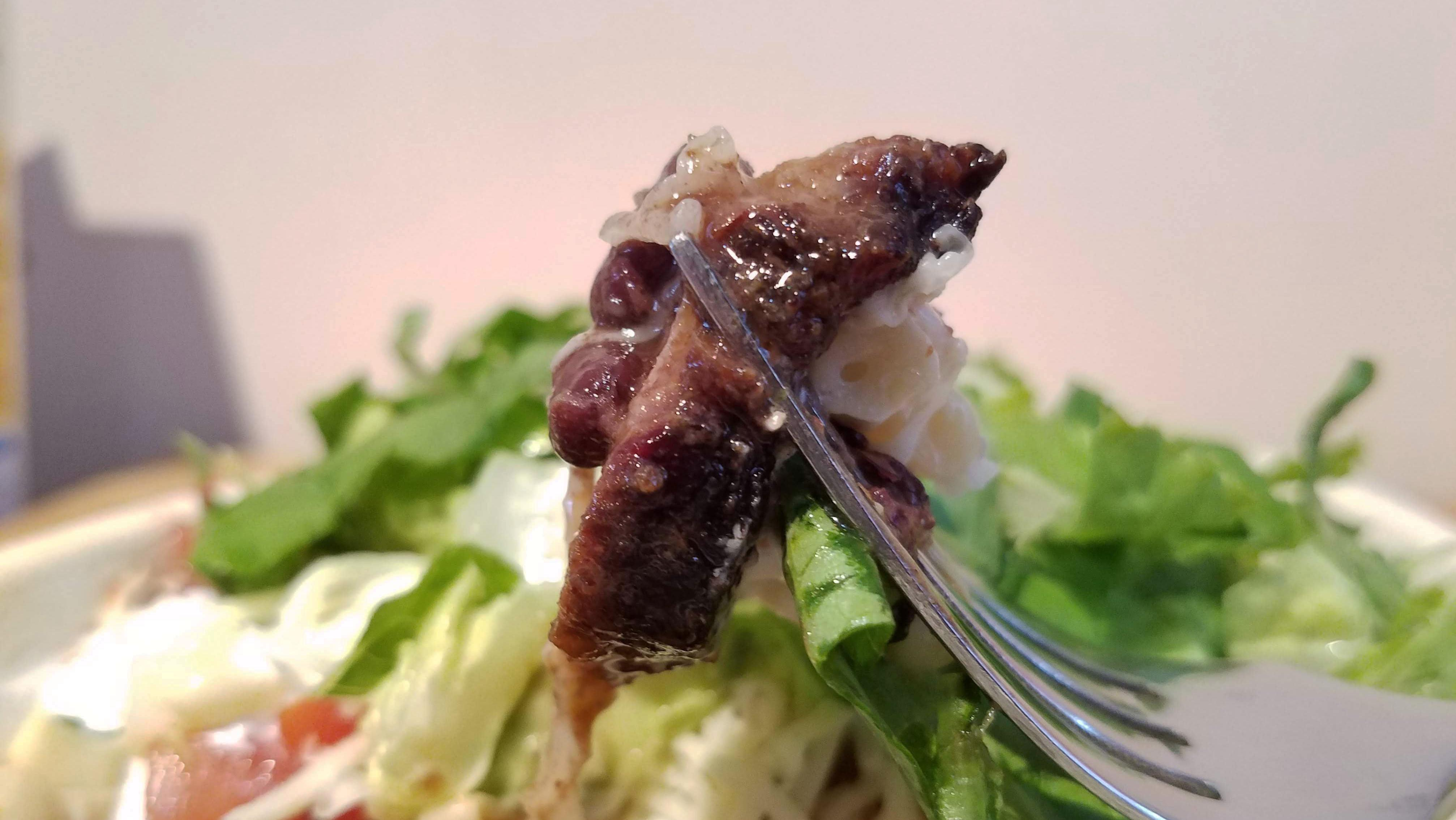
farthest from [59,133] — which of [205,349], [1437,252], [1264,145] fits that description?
[1437,252]

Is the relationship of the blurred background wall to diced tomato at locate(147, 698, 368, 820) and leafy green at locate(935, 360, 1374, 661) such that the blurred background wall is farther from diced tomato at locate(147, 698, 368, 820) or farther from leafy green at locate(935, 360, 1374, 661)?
diced tomato at locate(147, 698, 368, 820)

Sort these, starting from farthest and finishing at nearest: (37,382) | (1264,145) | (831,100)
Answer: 1. (37,382)
2. (831,100)
3. (1264,145)

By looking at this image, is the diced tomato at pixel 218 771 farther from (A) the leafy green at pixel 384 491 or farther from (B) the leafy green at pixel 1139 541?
(B) the leafy green at pixel 1139 541

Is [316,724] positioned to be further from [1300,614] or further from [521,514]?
[1300,614]

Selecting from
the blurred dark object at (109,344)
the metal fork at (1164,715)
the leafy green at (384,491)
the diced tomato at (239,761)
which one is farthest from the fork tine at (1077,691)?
the blurred dark object at (109,344)

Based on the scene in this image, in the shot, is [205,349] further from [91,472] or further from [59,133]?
[59,133]

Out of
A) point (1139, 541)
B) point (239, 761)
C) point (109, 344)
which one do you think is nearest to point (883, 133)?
point (1139, 541)

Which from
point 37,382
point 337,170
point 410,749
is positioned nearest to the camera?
point 410,749
